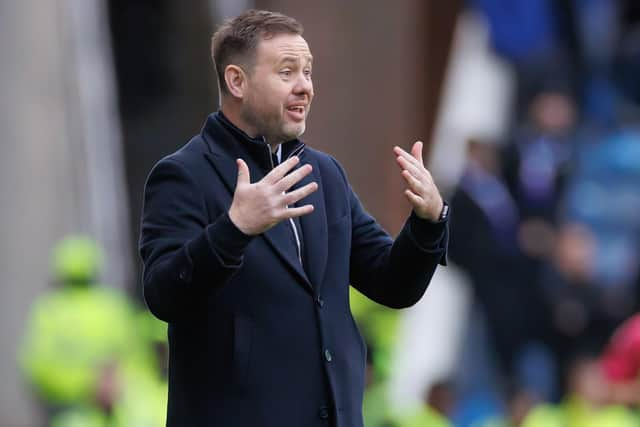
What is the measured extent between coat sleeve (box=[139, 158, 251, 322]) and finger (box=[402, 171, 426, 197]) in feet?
1.49

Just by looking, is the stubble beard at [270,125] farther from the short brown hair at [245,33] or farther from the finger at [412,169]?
the finger at [412,169]

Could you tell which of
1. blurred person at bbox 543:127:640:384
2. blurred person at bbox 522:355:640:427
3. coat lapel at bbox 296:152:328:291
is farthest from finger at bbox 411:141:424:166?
blurred person at bbox 543:127:640:384

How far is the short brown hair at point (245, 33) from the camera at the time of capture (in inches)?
163

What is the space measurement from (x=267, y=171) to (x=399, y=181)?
9769 millimetres

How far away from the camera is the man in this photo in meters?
4.07

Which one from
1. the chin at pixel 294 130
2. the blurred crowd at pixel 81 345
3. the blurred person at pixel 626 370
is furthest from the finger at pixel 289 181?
the blurred crowd at pixel 81 345

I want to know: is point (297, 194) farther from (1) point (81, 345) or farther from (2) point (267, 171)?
(1) point (81, 345)

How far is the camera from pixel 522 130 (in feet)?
40.0

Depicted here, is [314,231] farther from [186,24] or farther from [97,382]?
[186,24]

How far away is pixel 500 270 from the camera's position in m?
11.2

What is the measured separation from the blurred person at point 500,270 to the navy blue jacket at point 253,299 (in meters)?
6.72

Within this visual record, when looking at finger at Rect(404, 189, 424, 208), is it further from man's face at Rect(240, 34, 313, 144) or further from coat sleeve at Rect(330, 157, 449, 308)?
man's face at Rect(240, 34, 313, 144)

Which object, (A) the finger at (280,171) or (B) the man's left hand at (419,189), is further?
(B) the man's left hand at (419,189)

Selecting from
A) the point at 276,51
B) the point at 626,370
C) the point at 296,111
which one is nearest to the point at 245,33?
the point at 276,51
